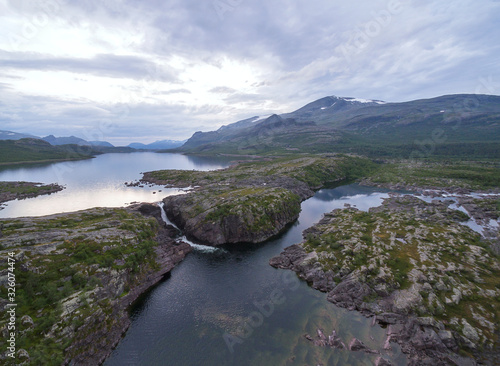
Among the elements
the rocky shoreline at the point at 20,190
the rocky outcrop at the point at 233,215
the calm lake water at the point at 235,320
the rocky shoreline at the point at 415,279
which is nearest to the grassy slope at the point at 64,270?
the calm lake water at the point at 235,320

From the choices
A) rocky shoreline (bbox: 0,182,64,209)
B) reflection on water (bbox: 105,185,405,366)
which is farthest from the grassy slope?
rocky shoreline (bbox: 0,182,64,209)

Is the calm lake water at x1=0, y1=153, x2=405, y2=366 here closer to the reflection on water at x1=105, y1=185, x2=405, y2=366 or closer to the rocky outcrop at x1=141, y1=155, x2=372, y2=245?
the reflection on water at x1=105, y1=185, x2=405, y2=366

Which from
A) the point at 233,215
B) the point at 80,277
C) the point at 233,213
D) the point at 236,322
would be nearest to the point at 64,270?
the point at 80,277

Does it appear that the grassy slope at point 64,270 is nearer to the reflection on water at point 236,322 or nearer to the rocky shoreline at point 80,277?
the rocky shoreline at point 80,277

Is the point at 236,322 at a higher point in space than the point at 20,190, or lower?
lower

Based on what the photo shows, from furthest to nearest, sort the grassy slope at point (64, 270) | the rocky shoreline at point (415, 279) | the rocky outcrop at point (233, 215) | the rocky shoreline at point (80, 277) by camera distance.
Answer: the rocky outcrop at point (233, 215), the rocky shoreline at point (415, 279), the rocky shoreline at point (80, 277), the grassy slope at point (64, 270)

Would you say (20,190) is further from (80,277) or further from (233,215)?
(233,215)
